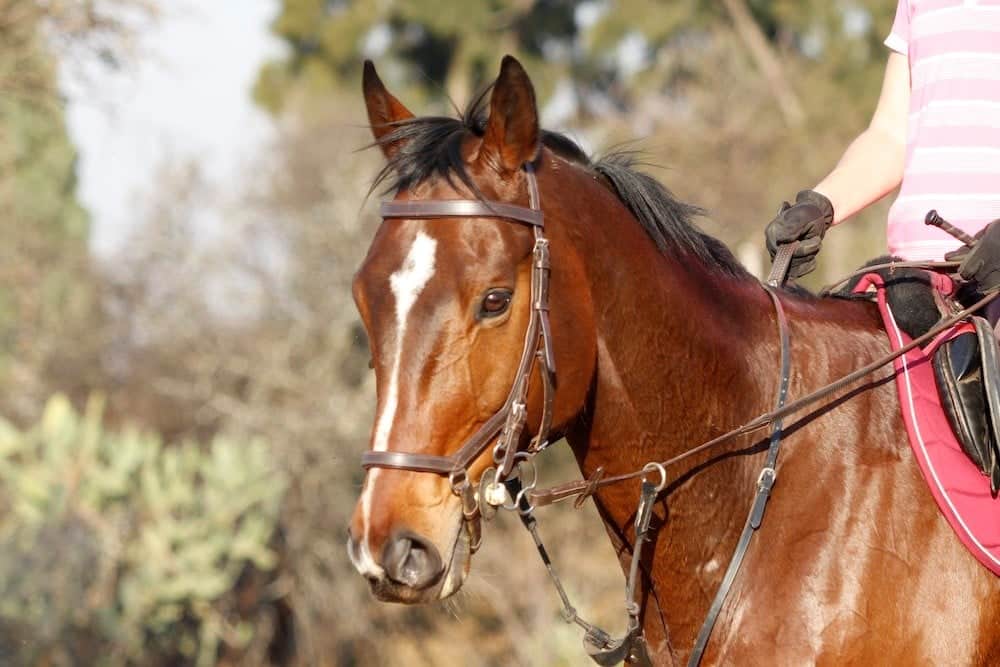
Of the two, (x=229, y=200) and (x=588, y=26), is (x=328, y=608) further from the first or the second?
(x=588, y=26)

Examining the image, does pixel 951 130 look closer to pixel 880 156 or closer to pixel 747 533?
pixel 880 156

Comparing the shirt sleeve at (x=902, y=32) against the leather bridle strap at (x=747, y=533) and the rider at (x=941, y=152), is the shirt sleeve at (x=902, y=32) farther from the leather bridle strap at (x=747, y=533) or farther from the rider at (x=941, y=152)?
the leather bridle strap at (x=747, y=533)

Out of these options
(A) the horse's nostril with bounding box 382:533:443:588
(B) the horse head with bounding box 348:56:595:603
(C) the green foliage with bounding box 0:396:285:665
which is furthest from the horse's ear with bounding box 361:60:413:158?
(C) the green foliage with bounding box 0:396:285:665

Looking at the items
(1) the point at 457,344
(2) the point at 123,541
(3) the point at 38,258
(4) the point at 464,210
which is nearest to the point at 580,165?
(4) the point at 464,210

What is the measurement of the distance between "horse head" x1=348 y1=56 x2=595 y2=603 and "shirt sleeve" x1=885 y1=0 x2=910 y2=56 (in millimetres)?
1290

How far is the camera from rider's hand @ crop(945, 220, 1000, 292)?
10.2 feet

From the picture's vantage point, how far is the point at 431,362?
2746mm

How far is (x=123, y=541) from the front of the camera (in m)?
10.8

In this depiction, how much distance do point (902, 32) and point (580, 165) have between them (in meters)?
1.10

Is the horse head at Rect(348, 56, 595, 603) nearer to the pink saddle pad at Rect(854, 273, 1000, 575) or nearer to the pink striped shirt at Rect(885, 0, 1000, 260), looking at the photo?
the pink saddle pad at Rect(854, 273, 1000, 575)

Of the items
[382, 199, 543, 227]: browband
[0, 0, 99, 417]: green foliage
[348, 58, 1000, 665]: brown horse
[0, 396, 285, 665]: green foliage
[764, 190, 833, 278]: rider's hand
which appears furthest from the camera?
[0, 0, 99, 417]: green foliage

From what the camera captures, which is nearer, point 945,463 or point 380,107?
point 945,463

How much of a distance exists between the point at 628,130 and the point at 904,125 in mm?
14609

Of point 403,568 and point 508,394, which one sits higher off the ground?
point 508,394
